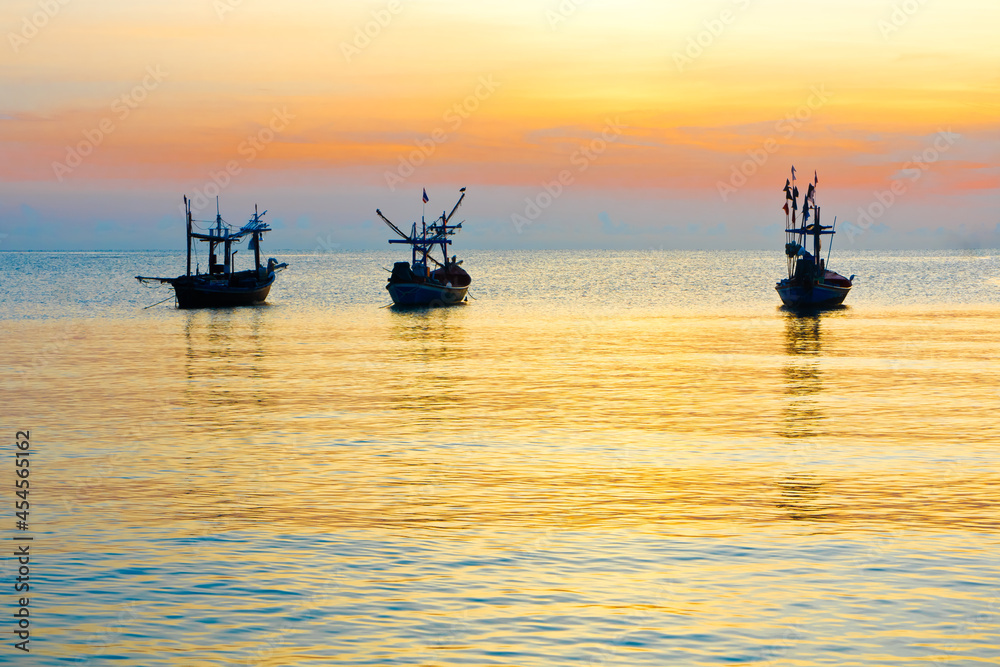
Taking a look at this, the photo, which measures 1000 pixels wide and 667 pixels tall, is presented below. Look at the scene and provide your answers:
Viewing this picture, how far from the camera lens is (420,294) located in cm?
10069

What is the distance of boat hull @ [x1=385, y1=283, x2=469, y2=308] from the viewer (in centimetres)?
9988

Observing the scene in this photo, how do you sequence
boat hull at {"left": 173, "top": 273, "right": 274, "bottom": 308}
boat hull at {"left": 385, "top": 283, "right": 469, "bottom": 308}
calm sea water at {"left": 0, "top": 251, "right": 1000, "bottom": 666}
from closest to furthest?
calm sea water at {"left": 0, "top": 251, "right": 1000, "bottom": 666} → boat hull at {"left": 173, "top": 273, "right": 274, "bottom": 308} → boat hull at {"left": 385, "top": 283, "right": 469, "bottom": 308}

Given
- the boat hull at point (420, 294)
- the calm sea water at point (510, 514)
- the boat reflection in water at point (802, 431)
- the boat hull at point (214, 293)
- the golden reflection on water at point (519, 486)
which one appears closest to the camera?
the calm sea water at point (510, 514)

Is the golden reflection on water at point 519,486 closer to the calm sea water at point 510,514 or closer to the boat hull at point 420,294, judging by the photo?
the calm sea water at point 510,514

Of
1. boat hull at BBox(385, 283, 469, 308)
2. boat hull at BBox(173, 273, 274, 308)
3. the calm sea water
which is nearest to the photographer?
the calm sea water

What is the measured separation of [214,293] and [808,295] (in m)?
55.0

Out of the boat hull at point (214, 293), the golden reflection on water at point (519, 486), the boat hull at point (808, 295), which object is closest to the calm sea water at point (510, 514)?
the golden reflection on water at point (519, 486)

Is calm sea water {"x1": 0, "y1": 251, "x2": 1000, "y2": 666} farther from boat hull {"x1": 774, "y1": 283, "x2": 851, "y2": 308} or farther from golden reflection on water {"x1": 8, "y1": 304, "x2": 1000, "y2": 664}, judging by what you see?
boat hull {"x1": 774, "y1": 283, "x2": 851, "y2": 308}

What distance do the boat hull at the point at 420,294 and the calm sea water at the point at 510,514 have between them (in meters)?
52.7

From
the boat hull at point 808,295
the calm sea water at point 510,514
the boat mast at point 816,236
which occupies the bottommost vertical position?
the calm sea water at point 510,514

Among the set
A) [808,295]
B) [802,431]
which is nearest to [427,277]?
[808,295]

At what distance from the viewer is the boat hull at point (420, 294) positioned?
99.9m

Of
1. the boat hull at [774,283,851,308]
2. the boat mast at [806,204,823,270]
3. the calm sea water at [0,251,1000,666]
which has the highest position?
the boat mast at [806,204,823,270]

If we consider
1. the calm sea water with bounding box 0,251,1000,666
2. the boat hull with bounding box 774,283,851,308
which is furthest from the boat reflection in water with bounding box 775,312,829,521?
the boat hull with bounding box 774,283,851,308
